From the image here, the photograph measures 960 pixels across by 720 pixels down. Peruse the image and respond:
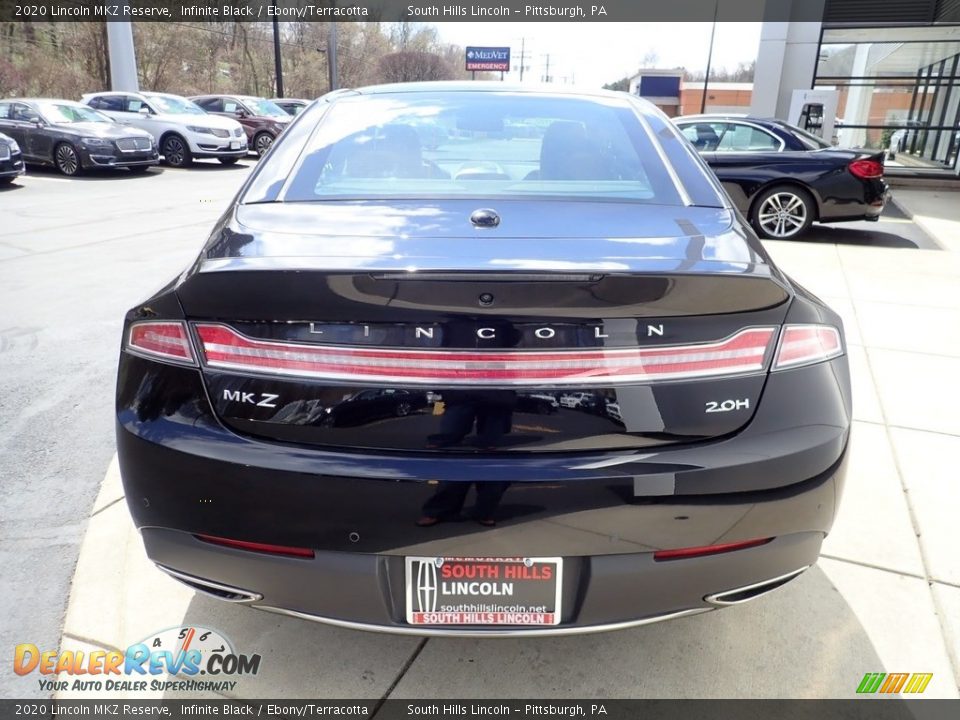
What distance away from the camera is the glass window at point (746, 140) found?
9509mm

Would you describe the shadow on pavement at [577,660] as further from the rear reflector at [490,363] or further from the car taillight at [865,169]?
the car taillight at [865,169]

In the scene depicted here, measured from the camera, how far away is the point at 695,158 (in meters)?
2.55

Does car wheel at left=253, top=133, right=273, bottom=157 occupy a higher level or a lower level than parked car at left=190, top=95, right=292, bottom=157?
lower

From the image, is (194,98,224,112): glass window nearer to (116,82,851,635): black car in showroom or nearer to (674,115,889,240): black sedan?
(674,115,889,240): black sedan

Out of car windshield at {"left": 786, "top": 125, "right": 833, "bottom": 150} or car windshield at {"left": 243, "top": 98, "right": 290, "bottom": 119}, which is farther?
car windshield at {"left": 243, "top": 98, "right": 290, "bottom": 119}

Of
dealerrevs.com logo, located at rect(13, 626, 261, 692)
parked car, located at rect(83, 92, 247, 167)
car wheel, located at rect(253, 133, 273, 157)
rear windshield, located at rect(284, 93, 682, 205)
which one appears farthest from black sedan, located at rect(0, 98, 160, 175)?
dealerrevs.com logo, located at rect(13, 626, 261, 692)

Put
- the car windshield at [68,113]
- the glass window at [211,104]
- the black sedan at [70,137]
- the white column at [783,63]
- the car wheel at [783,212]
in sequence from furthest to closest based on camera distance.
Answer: the glass window at [211,104], the white column at [783,63], the car windshield at [68,113], the black sedan at [70,137], the car wheel at [783,212]

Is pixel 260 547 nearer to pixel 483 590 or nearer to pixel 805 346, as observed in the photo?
pixel 483 590

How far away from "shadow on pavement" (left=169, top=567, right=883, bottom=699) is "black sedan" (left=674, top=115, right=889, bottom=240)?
7444 mm

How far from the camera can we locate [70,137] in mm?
15336

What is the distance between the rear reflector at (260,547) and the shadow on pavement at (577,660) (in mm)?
579

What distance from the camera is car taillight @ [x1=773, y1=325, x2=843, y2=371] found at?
5.65 feet

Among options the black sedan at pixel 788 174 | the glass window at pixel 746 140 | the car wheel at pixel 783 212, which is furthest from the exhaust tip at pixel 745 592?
the glass window at pixel 746 140

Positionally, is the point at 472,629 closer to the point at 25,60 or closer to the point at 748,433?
the point at 748,433
